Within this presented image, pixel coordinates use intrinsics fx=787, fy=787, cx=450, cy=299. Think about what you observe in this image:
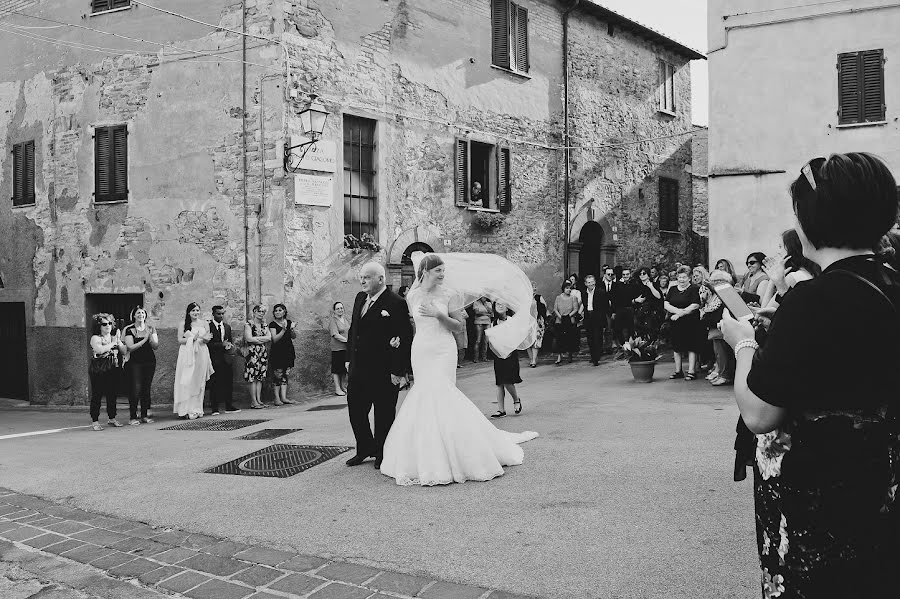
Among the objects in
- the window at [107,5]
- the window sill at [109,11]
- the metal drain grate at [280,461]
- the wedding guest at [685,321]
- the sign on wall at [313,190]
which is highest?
the window at [107,5]

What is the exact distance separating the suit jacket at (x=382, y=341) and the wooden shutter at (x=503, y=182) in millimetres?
11037

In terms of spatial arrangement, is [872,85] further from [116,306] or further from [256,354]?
[116,306]

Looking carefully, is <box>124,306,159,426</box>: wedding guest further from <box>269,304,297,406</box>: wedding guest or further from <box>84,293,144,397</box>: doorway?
<box>84,293,144,397</box>: doorway

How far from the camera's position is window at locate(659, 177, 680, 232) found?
23078 mm

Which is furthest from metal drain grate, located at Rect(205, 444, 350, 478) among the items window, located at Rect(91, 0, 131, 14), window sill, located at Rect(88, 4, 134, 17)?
window, located at Rect(91, 0, 131, 14)

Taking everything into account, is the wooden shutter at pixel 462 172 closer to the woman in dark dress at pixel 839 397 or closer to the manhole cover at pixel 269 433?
the manhole cover at pixel 269 433

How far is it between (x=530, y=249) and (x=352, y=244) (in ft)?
17.6

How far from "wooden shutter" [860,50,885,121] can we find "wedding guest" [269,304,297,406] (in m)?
11.5

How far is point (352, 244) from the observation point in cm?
1484

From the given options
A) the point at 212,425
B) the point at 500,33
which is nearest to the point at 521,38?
the point at 500,33

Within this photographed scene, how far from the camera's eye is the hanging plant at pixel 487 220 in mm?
17344

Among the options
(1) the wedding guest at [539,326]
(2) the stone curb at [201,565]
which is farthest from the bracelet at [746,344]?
(1) the wedding guest at [539,326]

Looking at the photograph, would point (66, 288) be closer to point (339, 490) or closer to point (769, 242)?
point (339, 490)

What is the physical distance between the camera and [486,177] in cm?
1792
